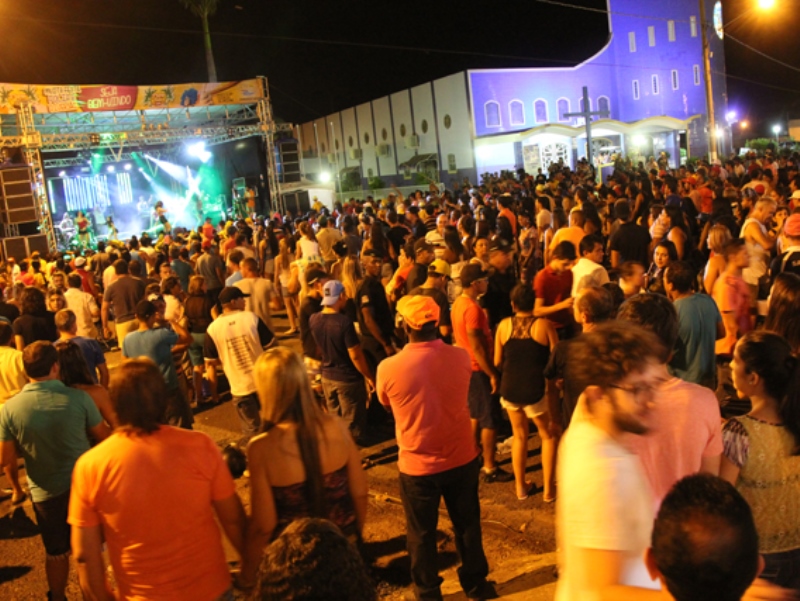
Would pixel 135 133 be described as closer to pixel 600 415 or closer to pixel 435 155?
pixel 435 155

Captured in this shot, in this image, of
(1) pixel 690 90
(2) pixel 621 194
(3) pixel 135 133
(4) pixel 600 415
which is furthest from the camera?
(1) pixel 690 90

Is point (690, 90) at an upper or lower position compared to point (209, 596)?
upper

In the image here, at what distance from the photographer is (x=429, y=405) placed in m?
3.92

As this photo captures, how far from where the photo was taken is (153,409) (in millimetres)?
2941

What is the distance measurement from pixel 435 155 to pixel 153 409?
37.8 m

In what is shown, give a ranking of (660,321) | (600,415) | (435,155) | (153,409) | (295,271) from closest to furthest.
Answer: (600,415), (153,409), (660,321), (295,271), (435,155)

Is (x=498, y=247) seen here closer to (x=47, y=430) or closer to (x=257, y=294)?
(x=257, y=294)

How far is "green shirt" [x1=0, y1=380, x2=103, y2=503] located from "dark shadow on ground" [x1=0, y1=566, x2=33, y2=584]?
1600mm

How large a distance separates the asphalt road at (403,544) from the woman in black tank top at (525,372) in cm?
32

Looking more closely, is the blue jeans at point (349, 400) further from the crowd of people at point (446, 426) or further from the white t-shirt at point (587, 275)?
the white t-shirt at point (587, 275)

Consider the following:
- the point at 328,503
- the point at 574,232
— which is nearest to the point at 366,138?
the point at 574,232

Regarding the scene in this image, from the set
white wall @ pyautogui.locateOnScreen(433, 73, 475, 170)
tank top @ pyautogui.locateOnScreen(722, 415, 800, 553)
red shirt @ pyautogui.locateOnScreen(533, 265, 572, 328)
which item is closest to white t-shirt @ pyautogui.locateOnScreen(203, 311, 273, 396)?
red shirt @ pyautogui.locateOnScreen(533, 265, 572, 328)

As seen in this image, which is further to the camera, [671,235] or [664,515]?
[671,235]

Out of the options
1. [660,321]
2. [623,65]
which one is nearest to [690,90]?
[623,65]
